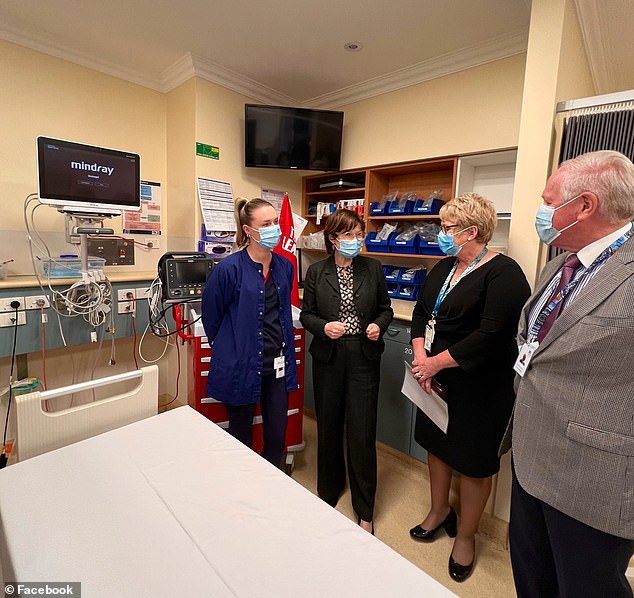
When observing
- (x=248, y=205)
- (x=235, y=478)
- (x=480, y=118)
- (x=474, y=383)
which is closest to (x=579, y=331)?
(x=474, y=383)

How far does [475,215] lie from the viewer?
1.52 meters

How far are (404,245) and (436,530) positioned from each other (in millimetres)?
1802

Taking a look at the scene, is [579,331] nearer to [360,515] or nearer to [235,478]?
[235,478]

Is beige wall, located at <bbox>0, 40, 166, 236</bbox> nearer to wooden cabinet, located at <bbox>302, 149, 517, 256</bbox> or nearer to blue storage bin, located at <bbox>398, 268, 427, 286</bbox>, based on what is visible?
wooden cabinet, located at <bbox>302, 149, 517, 256</bbox>

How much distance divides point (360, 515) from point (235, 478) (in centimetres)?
107

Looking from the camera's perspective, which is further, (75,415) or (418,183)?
(418,183)

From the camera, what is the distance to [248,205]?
1.77 meters

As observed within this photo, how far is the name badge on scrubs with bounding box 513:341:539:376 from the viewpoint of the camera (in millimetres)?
1102

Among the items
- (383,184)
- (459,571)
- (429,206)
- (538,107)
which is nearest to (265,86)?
(383,184)

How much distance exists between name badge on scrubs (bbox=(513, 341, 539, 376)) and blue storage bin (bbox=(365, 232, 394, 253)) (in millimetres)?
1828

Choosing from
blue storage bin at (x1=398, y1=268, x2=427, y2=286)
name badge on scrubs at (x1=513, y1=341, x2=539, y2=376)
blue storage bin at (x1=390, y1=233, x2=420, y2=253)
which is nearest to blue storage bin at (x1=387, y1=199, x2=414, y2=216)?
blue storage bin at (x1=390, y1=233, x2=420, y2=253)

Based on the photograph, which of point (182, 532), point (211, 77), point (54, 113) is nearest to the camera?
point (182, 532)

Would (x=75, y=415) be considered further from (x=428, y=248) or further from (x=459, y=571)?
(x=428, y=248)

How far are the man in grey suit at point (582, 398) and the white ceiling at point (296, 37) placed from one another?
4.25 feet
